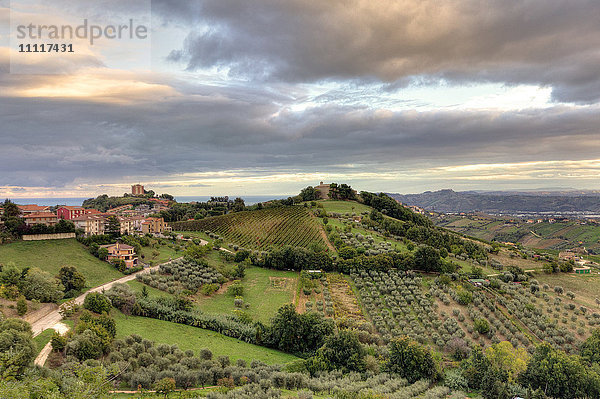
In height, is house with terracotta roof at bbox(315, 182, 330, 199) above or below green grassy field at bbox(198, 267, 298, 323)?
above

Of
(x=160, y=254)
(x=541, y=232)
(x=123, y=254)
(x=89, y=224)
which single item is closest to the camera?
(x=123, y=254)

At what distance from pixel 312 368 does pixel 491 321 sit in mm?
26193

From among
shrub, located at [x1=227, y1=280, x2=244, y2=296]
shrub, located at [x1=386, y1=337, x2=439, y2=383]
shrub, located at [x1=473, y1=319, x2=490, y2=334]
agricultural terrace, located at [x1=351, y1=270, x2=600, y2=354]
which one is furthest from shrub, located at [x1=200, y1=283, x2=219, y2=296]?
shrub, located at [x1=473, y1=319, x2=490, y2=334]

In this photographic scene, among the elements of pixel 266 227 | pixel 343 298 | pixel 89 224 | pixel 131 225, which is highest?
pixel 89 224

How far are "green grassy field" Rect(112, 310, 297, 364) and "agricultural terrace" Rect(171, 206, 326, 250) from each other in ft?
114

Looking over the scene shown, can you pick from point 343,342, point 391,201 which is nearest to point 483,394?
point 343,342

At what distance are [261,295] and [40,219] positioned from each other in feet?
121

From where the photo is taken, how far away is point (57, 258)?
47000mm

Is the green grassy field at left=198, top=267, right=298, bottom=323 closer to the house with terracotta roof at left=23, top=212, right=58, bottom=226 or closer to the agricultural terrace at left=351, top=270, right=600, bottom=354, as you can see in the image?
the agricultural terrace at left=351, top=270, right=600, bottom=354

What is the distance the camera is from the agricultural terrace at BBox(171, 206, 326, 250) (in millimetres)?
74869

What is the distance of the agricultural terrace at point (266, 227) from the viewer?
7487 centimetres

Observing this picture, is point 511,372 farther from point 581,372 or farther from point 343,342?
point 343,342

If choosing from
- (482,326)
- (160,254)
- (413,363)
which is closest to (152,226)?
(160,254)

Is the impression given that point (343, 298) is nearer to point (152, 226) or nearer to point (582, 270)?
point (582, 270)
